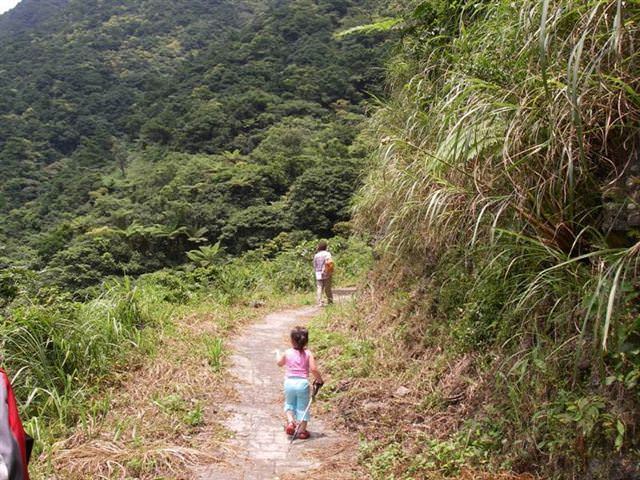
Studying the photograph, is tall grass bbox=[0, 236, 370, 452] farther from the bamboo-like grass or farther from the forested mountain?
the forested mountain

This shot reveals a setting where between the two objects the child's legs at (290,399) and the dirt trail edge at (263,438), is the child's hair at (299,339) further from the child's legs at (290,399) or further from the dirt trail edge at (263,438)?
the dirt trail edge at (263,438)

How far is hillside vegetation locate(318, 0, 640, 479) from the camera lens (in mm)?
2445

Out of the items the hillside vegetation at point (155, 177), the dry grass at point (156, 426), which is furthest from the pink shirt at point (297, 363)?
the hillside vegetation at point (155, 177)

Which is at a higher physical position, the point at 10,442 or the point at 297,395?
the point at 10,442

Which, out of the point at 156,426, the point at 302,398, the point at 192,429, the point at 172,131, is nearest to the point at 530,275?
the point at 302,398

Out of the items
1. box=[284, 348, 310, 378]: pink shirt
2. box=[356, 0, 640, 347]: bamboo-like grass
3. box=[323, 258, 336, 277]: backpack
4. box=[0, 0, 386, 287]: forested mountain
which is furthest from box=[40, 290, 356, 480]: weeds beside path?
box=[0, 0, 386, 287]: forested mountain

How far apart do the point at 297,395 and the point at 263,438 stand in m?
0.39

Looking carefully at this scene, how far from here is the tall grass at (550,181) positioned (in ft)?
8.10

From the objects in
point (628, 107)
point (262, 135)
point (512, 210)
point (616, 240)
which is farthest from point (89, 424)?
point (262, 135)

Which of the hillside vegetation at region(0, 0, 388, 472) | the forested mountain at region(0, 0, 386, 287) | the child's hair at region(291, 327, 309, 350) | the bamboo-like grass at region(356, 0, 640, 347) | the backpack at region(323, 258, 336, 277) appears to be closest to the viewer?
the bamboo-like grass at region(356, 0, 640, 347)

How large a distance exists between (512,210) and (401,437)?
1.60m

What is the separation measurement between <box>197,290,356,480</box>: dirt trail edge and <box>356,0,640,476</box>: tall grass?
1350mm

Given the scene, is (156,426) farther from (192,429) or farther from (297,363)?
(297,363)

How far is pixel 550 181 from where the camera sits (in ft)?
9.86
